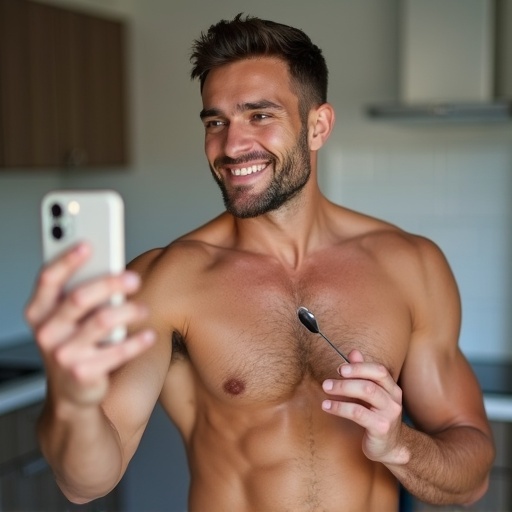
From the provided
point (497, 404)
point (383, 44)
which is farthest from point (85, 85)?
point (497, 404)

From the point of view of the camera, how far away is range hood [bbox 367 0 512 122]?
2633 mm

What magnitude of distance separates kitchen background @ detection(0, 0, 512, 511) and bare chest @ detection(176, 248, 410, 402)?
1.42m

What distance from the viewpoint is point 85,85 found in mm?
3176

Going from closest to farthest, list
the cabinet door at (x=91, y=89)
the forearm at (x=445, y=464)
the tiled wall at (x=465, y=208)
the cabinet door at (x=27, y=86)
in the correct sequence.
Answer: the forearm at (x=445, y=464) < the cabinet door at (x=27, y=86) < the tiled wall at (x=465, y=208) < the cabinet door at (x=91, y=89)

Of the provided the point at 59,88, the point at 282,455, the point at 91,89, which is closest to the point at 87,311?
the point at 282,455

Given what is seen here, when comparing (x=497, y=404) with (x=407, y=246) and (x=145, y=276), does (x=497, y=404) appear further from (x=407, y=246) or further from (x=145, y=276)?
(x=145, y=276)

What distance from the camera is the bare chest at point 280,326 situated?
1.36m

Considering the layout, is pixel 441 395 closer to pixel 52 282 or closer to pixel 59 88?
pixel 52 282

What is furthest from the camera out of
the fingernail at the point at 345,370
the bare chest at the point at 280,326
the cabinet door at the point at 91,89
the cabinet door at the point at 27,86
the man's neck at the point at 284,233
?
the cabinet door at the point at 91,89

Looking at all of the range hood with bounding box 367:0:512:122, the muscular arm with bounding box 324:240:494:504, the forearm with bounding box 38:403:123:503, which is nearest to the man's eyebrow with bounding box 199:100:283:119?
the muscular arm with bounding box 324:240:494:504

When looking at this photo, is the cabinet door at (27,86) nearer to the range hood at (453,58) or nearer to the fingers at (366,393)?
the range hood at (453,58)

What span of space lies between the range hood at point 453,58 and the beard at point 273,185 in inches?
49.6

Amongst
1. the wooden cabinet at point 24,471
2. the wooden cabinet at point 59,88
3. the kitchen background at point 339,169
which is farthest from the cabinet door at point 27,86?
the wooden cabinet at point 24,471

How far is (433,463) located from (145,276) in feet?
1.71
